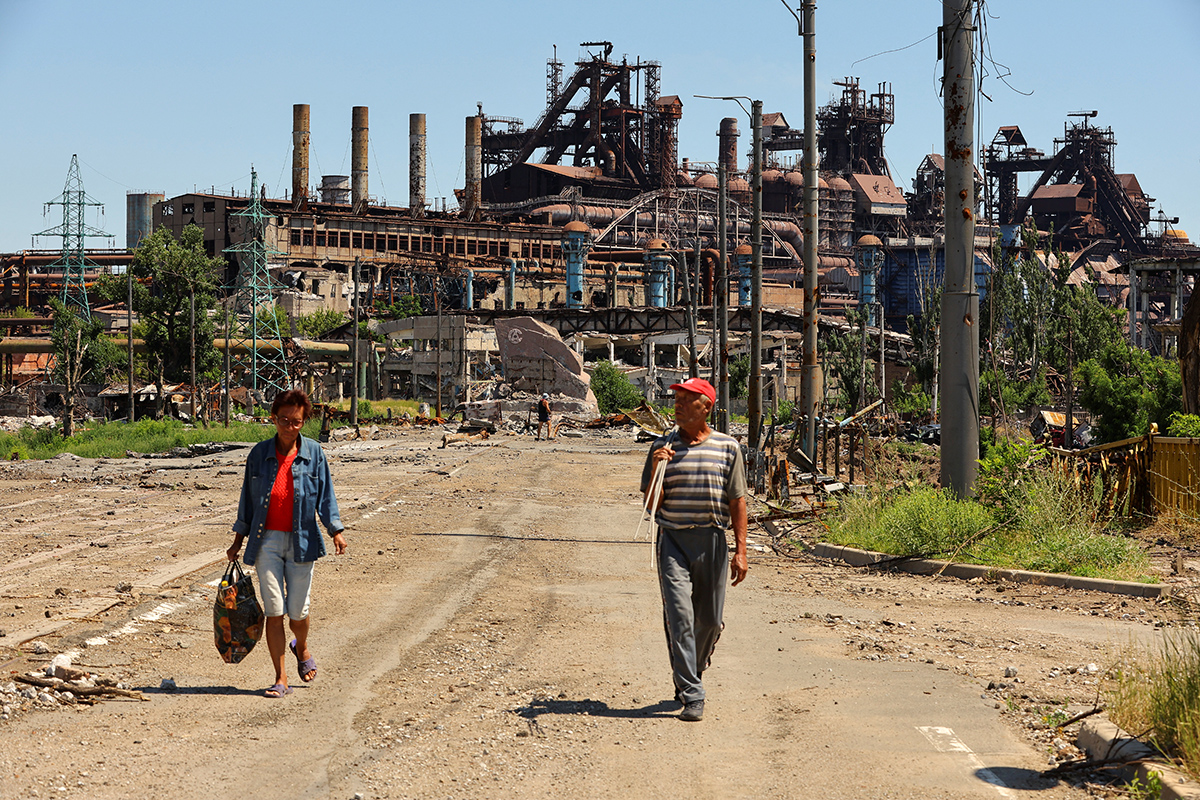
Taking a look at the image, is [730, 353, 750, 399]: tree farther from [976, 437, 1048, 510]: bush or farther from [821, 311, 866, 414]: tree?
[976, 437, 1048, 510]: bush

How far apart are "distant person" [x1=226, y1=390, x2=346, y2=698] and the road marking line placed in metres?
3.29

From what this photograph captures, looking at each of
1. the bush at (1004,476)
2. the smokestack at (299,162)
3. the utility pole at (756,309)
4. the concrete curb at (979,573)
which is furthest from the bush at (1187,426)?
the smokestack at (299,162)

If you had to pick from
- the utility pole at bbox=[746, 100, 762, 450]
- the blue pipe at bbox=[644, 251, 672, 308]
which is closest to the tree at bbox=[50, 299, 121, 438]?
the blue pipe at bbox=[644, 251, 672, 308]

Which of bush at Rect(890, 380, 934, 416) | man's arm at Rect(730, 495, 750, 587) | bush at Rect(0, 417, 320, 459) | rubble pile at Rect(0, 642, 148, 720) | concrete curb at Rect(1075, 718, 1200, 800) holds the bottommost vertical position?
bush at Rect(0, 417, 320, 459)

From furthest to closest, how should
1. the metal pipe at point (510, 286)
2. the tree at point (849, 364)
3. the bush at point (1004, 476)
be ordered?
the metal pipe at point (510, 286) < the tree at point (849, 364) < the bush at point (1004, 476)

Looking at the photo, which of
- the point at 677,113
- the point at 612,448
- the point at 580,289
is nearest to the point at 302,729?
the point at 612,448

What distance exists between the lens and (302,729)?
6.09 metres

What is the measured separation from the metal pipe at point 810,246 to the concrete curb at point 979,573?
16.4 feet

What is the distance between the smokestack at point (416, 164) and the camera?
112 meters

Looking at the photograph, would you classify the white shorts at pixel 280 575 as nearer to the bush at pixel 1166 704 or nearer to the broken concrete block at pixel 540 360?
the bush at pixel 1166 704

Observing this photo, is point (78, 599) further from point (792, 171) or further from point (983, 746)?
point (792, 171)

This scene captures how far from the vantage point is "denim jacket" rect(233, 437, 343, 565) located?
6824 millimetres

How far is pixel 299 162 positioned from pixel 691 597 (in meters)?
106

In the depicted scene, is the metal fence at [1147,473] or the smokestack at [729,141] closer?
the metal fence at [1147,473]
